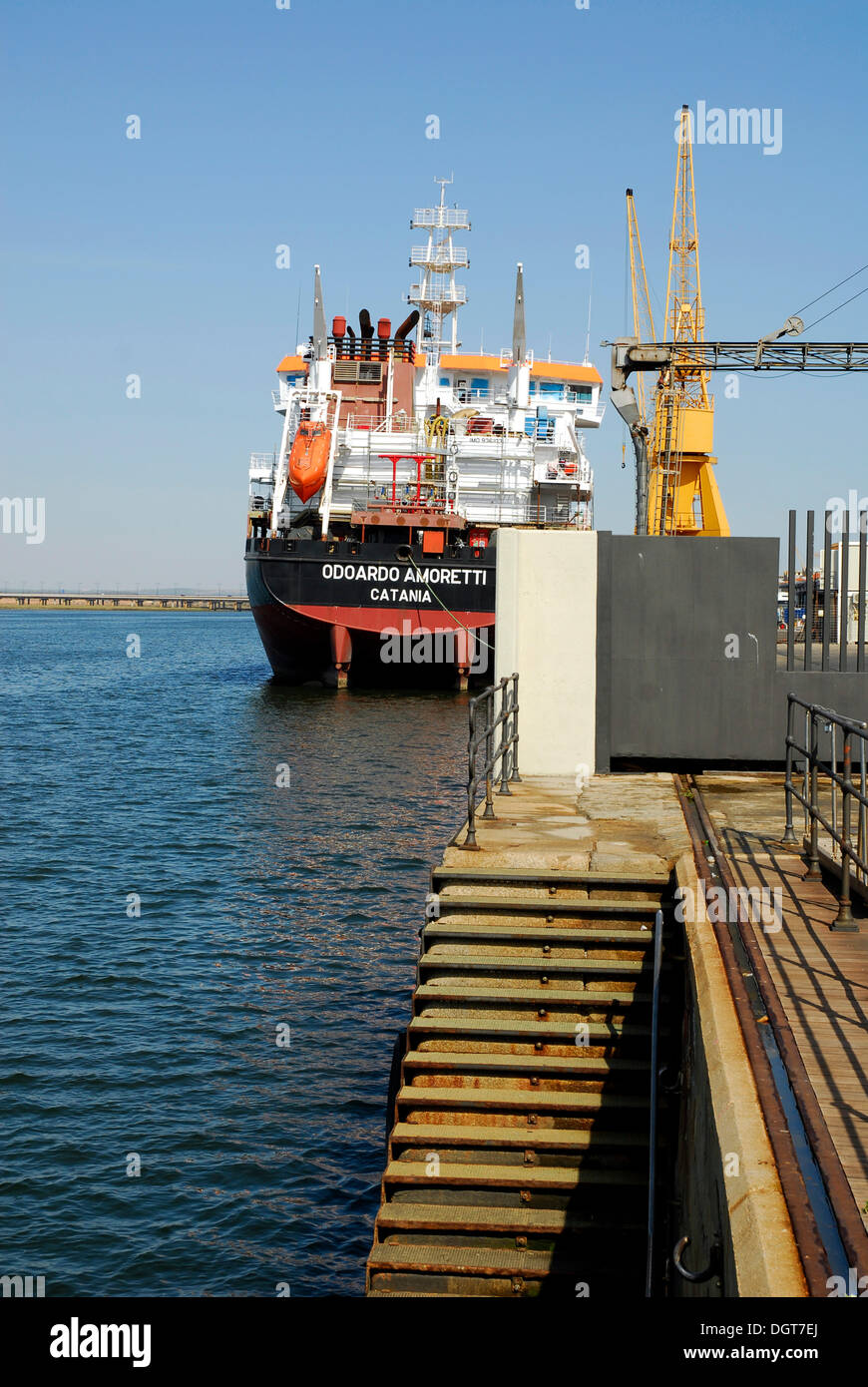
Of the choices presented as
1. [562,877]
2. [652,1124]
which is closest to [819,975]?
[652,1124]

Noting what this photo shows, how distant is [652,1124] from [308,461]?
3796cm

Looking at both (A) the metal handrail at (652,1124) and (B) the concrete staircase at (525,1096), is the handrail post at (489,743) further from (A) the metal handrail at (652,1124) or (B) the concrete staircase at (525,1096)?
(A) the metal handrail at (652,1124)

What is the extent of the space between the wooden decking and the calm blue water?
336 cm

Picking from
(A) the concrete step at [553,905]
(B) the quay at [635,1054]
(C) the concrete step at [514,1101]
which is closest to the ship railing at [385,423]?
(B) the quay at [635,1054]

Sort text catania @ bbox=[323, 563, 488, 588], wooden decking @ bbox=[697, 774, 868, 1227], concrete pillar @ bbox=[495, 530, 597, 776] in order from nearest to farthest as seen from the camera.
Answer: wooden decking @ bbox=[697, 774, 868, 1227] → concrete pillar @ bbox=[495, 530, 597, 776] → text catania @ bbox=[323, 563, 488, 588]

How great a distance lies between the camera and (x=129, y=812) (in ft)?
71.7

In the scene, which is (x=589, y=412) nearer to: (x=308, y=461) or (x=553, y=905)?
(x=308, y=461)

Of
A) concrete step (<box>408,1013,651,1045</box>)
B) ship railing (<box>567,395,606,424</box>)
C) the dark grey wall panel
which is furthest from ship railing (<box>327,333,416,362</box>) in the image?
concrete step (<box>408,1013,651,1045</box>)

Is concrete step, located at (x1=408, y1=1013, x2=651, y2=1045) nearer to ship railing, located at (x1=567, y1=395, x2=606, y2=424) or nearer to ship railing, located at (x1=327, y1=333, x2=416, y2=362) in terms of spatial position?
ship railing, located at (x1=327, y1=333, x2=416, y2=362)

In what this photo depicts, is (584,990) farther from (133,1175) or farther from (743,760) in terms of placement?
(743,760)

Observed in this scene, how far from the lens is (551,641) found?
11.0m

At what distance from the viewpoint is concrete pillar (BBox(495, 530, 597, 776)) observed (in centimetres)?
1077

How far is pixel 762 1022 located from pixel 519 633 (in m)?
6.02
